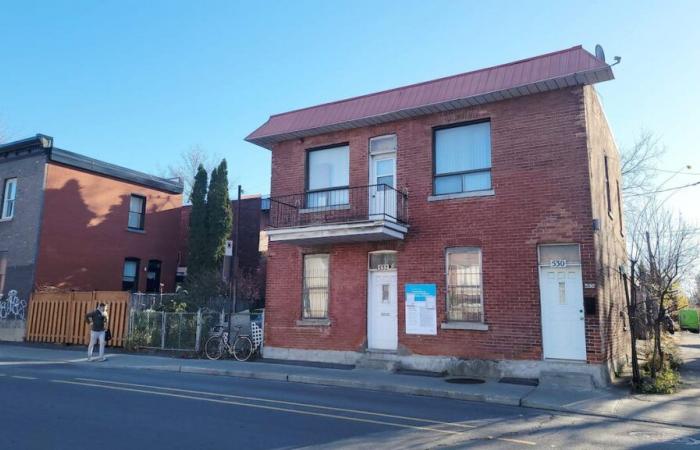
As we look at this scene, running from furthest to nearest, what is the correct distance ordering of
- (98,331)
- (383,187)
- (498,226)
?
1. (98,331)
2. (383,187)
3. (498,226)

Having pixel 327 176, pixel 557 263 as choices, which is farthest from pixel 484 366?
pixel 327 176

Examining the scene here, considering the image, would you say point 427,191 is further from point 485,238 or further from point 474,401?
point 474,401

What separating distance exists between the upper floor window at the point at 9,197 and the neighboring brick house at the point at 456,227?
42.3 feet

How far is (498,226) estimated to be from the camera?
12422 mm

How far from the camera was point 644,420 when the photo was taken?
27.6ft

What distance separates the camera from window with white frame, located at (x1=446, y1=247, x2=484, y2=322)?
496 inches

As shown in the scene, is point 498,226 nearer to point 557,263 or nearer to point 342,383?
point 557,263

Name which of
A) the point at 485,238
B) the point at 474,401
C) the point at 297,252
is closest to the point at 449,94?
the point at 485,238

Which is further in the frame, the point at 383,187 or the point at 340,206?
the point at 340,206

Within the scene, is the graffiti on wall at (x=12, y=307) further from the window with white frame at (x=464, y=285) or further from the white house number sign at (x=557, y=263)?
the white house number sign at (x=557, y=263)

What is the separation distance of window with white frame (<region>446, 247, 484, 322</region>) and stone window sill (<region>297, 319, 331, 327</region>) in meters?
3.43

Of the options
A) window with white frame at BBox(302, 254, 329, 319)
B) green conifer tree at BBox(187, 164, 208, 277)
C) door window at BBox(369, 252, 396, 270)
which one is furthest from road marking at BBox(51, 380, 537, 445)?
green conifer tree at BBox(187, 164, 208, 277)

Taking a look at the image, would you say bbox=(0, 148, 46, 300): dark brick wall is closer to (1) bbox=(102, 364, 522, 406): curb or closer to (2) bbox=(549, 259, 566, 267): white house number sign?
(1) bbox=(102, 364, 522, 406): curb

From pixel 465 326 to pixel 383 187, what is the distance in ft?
14.0
